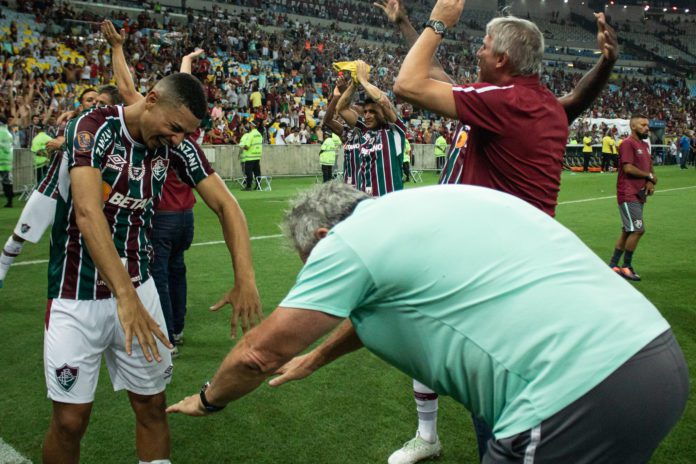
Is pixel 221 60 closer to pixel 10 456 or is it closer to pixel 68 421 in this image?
pixel 10 456

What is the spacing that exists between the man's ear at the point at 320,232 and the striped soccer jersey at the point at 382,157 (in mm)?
5723

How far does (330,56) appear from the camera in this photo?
1740 inches

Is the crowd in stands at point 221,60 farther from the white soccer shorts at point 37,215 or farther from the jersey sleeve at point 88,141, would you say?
the jersey sleeve at point 88,141

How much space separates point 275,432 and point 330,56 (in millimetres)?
41675

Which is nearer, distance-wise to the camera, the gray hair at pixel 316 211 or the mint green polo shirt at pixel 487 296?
the mint green polo shirt at pixel 487 296

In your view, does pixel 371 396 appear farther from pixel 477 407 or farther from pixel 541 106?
pixel 477 407

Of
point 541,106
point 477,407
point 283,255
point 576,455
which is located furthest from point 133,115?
point 283,255

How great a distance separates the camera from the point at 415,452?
163 inches

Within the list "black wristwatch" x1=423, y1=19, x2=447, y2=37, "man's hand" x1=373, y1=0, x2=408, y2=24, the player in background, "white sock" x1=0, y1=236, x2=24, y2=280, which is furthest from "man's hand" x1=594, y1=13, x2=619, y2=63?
"white sock" x1=0, y1=236, x2=24, y2=280

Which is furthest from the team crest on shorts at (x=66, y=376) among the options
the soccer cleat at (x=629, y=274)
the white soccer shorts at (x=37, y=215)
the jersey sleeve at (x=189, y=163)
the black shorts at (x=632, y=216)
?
the black shorts at (x=632, y=216)

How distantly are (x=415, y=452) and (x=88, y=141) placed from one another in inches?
102

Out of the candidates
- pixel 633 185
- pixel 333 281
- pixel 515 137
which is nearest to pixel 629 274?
pixel 633 185

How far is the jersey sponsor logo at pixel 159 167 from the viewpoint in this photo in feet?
10.9

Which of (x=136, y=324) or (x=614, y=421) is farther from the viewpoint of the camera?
(x=136, y=324)
